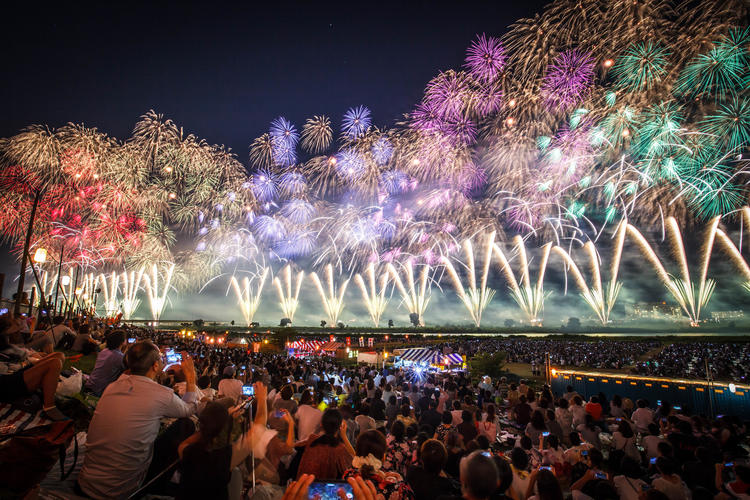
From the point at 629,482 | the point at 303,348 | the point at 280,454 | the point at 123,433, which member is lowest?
the point at 303,348

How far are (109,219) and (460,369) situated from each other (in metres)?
27.2

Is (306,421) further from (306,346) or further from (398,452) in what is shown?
(306,346)

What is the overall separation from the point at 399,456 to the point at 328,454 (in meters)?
1.93

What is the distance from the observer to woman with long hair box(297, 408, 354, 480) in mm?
3859

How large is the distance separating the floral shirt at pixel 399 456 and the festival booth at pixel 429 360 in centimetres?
1719

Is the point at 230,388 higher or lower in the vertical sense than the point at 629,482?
higher

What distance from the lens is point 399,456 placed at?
17.7 feet

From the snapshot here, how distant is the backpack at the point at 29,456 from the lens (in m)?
2.63

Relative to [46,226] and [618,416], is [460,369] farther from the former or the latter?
[46,226]

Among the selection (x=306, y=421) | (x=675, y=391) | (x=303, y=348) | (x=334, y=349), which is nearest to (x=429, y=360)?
(x=675, y=391)

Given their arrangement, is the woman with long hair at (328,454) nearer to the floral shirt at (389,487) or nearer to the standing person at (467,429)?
the floral shirt at (389,487)

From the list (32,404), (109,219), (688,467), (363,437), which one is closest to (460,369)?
(688,467)

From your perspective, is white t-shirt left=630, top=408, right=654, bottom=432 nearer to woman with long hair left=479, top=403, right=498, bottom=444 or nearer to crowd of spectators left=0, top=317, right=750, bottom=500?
crowd of spectators left=0, top=317, right=750, bottom=500

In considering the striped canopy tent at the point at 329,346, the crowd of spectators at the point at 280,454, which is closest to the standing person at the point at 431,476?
the crowd of spectators at the point at 280,454
